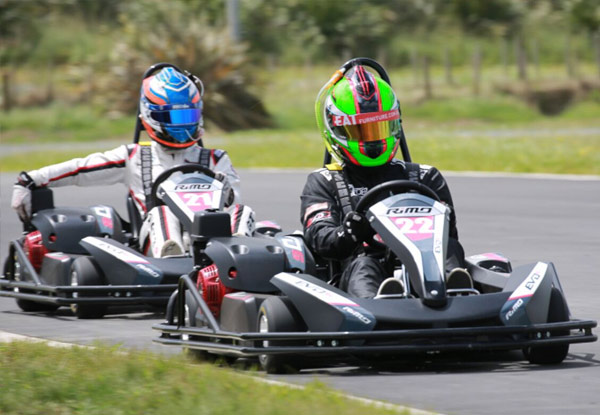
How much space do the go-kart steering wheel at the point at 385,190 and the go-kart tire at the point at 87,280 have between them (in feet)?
8.13

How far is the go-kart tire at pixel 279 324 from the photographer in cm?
586

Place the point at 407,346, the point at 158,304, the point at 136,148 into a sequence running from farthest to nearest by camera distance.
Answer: the point at 136,148, the point at 158,304, the point at 407,346

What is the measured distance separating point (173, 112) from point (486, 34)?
3262cm

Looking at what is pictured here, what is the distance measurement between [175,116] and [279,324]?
4.06 meters

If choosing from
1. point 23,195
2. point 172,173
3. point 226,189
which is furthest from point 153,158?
point 23,195

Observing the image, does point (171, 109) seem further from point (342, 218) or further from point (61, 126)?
point (61, 126)

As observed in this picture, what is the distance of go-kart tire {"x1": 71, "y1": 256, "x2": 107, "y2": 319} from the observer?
8320 mm

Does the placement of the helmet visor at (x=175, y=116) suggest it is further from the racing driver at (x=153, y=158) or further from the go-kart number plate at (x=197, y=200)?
the go-kart number plate at (x=197, y=200)

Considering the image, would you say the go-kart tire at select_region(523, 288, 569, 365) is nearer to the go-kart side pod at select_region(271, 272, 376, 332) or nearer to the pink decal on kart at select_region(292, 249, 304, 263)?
the go-kart side pod at select_region(271, 272, 376, 332)

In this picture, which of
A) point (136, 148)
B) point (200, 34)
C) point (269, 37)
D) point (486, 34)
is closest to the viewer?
point (136, 148)

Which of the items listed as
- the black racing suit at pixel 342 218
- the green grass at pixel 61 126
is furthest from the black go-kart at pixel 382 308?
the green grass at pixel 61 126

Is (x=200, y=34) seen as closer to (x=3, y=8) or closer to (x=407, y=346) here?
(x=3, y=8)

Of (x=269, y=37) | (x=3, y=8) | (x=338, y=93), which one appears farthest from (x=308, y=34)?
(x=338, y=93)

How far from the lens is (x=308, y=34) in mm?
38594
